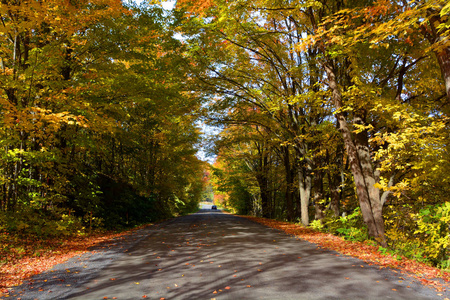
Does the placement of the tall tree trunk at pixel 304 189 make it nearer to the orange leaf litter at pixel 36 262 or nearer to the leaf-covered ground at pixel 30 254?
the leaf-covered ground at pixel 30 254

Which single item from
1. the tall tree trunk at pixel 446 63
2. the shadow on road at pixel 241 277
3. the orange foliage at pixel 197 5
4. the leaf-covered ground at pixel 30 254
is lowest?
the shadow on road at pixel 241 277

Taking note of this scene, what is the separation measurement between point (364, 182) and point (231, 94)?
26.3ft

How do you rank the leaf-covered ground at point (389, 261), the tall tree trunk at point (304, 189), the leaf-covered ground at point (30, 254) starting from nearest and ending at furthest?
1. the leaf-covered ground at point (389, 261)
2. the leaf-covered ground at point (30, 254)
3. the tall tree trunk at point (304, 189)

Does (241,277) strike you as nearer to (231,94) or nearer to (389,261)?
(389,261)

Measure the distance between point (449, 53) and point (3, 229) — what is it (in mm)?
12436

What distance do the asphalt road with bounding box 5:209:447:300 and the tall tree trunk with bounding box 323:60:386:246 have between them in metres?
2.34

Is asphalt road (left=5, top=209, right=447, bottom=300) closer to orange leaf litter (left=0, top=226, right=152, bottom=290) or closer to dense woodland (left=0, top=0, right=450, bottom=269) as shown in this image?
orange leaf litter (left=0, top=226, right=152, bottom=290)

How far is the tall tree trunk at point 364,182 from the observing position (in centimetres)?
834

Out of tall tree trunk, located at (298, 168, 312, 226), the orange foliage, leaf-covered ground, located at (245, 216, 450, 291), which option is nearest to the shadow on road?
leaf-covered ground, located at (245, 216, 450, 291)

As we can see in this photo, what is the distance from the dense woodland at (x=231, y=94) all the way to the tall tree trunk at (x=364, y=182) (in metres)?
0.04

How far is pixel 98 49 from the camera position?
33.6 feet

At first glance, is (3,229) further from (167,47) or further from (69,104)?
(167,47)

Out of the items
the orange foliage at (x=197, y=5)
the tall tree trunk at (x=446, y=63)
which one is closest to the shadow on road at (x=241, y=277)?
the tall tree trunk at (x=446, y=63)

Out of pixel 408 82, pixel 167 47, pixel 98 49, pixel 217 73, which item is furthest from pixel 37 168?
pixel 408 82
